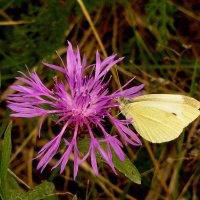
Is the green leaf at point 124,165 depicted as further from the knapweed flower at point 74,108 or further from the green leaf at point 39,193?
the green leaf at point 39,193

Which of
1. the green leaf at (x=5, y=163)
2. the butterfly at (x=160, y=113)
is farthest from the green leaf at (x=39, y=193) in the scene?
the butterfly at (x=160, y=113)

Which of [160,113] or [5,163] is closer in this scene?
[5,163]

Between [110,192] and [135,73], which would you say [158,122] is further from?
[135,73]

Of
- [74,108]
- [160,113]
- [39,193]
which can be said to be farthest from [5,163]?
[160,113]

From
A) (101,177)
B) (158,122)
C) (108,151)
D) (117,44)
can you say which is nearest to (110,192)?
(101,177)

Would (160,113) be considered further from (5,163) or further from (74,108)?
(5,163)

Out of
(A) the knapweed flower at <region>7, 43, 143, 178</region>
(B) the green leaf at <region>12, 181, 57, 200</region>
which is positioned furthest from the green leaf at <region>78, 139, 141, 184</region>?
(B) the green leaf at <region>12, 181, 57, 200</region>
